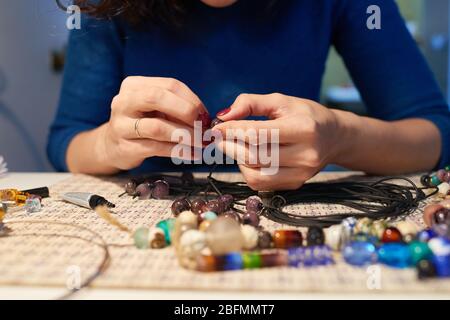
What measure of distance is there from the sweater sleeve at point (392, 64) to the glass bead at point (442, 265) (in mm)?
589

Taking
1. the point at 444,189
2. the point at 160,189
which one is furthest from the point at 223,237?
the point at 444,189

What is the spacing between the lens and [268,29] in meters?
0.97

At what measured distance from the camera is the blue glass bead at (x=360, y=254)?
1.44 ft

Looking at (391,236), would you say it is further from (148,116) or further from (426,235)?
(148,116)

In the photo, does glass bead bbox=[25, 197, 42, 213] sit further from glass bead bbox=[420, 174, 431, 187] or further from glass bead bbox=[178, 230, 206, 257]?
glass bead bbox=[420, 174, 431, 187]

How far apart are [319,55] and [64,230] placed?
2.19 feet

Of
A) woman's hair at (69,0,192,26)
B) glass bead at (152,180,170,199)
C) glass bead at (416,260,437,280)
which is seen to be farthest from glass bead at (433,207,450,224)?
woman's hair at (69,0,192,26)

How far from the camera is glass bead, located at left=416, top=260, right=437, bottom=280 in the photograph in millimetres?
410

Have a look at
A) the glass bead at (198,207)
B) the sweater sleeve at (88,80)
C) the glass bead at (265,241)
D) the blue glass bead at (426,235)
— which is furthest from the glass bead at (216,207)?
the sweater sleeve at (88,80)

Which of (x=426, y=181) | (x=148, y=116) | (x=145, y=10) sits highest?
(x=145, y=10)

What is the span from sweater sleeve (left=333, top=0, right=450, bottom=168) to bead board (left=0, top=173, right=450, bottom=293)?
1.52 feet

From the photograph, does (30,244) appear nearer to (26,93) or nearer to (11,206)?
(11,206)

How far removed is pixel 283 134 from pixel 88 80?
0.53 meters

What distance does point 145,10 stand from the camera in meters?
0.92
